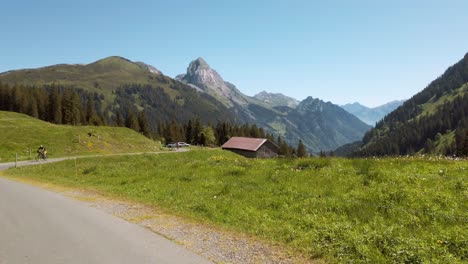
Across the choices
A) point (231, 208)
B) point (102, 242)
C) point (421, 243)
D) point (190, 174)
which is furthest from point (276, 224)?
point (190, 174)

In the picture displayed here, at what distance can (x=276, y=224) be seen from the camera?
480 inches

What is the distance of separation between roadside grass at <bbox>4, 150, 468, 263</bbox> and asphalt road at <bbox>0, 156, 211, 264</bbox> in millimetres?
3198

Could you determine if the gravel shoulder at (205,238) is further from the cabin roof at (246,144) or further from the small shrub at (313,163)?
the cabin roof at (246,144)

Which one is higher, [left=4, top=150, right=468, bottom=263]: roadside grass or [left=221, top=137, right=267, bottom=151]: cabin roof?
[left=4, top=150, right=468, bottom=263]: roadside grass

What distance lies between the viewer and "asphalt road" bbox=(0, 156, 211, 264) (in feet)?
28.7

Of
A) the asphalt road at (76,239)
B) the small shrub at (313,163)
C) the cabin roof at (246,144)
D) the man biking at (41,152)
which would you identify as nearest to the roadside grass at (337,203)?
the small shrub at (313,163)

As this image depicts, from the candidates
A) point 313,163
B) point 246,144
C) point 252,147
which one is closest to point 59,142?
point 313,163

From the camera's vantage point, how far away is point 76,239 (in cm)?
1037

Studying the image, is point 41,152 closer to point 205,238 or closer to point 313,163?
point 313,163

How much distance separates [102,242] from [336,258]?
7272 millimetres

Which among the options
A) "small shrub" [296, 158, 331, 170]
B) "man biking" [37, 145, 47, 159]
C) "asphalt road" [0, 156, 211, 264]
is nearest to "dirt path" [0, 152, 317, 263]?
"asphalt road" [0, 156, 211, 264]

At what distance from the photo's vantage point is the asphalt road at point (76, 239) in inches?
344

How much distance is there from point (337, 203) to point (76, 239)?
10073mm

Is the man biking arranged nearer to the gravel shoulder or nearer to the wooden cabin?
the gravel shoulder
